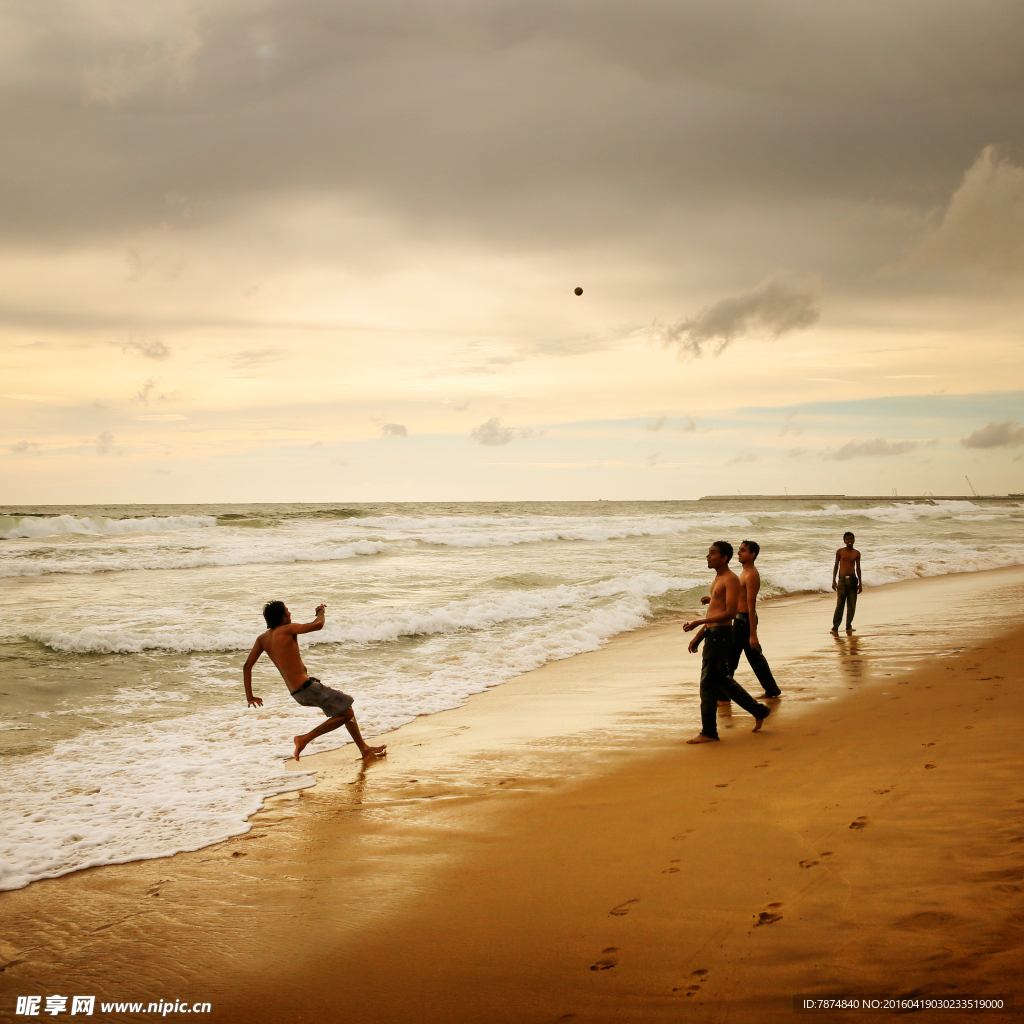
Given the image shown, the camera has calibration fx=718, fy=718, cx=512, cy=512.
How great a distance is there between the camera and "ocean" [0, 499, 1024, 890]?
588 centimetres

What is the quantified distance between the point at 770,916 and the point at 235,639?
34.3 ft

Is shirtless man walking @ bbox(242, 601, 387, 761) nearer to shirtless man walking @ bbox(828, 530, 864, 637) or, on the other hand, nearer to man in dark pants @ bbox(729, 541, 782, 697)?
man in dark pants @ bbox(729, 541, 782, 697)

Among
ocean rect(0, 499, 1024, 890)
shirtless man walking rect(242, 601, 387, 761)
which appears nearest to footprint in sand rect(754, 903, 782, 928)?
ocean rect(0, 499, 1024, 890)

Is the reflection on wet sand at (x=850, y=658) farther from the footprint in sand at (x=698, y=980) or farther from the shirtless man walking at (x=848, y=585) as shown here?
the footprint in sand at (x=698, y=980)

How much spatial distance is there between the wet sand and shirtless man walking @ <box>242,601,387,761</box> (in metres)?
0.35

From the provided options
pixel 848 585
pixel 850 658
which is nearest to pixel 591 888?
pixel 850 658

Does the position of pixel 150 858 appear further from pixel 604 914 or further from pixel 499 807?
pixel 604 914

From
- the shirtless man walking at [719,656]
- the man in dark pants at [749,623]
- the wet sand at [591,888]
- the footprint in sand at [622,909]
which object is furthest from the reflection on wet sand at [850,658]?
the footprint in sand at [622,909]

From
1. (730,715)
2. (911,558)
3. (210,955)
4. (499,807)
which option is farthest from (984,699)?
(911,558)

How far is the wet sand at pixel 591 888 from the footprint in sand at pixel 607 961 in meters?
0.01

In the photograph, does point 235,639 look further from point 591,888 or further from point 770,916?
point 770,916

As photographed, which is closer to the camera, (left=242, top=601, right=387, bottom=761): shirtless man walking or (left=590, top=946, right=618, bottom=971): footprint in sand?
(left=590, top=946, right=618, bottom=971): footprint in sand

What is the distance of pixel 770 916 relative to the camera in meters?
3.39

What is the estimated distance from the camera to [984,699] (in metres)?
7.14
